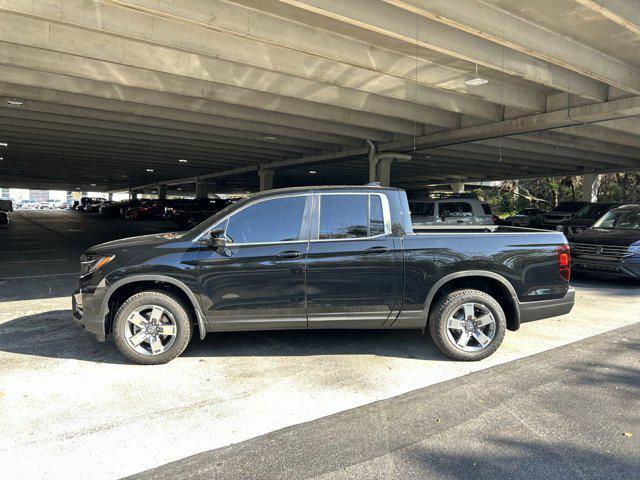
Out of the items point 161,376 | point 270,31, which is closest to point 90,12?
point 270,31

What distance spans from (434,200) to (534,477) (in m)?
12.8

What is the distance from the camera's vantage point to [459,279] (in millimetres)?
5059

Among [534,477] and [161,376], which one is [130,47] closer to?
[161,376]

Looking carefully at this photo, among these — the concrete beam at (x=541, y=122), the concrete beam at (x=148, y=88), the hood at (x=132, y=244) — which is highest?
the concrete beam at (x=148, y=88)

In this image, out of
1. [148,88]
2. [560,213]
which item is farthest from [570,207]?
[148,88]

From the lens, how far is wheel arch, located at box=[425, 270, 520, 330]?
4867 mm

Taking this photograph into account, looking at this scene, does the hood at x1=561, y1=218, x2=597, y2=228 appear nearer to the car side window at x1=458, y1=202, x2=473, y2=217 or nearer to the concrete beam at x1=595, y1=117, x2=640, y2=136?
the car side window at x1=458, y1=202, x2=473, y2=217

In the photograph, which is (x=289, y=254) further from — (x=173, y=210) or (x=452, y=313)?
(x=173, y=210)

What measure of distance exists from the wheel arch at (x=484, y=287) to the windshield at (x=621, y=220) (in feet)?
21.7

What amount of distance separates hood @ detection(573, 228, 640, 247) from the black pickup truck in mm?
4948

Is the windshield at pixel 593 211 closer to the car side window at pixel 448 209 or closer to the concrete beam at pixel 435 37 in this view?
the car side window at pixel 448 209

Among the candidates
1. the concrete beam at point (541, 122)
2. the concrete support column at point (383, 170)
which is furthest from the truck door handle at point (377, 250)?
the concrete support column at point (383, 170)

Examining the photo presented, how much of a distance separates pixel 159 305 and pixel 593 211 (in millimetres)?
15845

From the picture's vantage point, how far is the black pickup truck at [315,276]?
4.70m
